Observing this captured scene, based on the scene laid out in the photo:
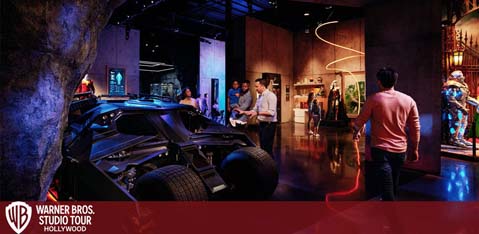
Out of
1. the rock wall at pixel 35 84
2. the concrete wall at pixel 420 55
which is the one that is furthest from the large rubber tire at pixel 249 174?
the concrete wall at pixel 420 55

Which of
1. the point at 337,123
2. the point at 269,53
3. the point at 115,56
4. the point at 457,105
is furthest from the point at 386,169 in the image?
the point at 115,56

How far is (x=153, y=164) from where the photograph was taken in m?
3.40

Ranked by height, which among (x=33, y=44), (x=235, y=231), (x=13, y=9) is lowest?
(x=235, y=231)

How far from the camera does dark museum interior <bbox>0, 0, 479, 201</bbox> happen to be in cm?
190

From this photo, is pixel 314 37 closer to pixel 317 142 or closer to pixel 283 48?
pixel 283 48

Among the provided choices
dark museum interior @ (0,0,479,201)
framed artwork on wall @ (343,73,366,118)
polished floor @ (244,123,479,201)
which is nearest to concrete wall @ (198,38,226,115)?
dark museum interior @ (0,0,479,201)

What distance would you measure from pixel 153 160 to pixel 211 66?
15.9 m

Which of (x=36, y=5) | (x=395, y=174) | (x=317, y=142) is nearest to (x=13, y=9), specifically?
(x=36, y=5)

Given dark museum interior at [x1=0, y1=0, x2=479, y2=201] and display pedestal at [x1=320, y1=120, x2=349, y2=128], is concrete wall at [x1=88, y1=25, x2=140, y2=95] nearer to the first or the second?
dark museum interior at [x1=0, y1=0, x2=479, y2=201]

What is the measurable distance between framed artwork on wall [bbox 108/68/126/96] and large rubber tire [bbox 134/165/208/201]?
492 inches

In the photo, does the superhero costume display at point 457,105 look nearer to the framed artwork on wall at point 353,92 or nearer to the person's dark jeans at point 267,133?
the person's dark jeans at point 267,133

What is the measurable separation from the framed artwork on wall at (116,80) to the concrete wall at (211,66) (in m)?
4.41

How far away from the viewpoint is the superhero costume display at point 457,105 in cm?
769

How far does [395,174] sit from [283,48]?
1509 cm
